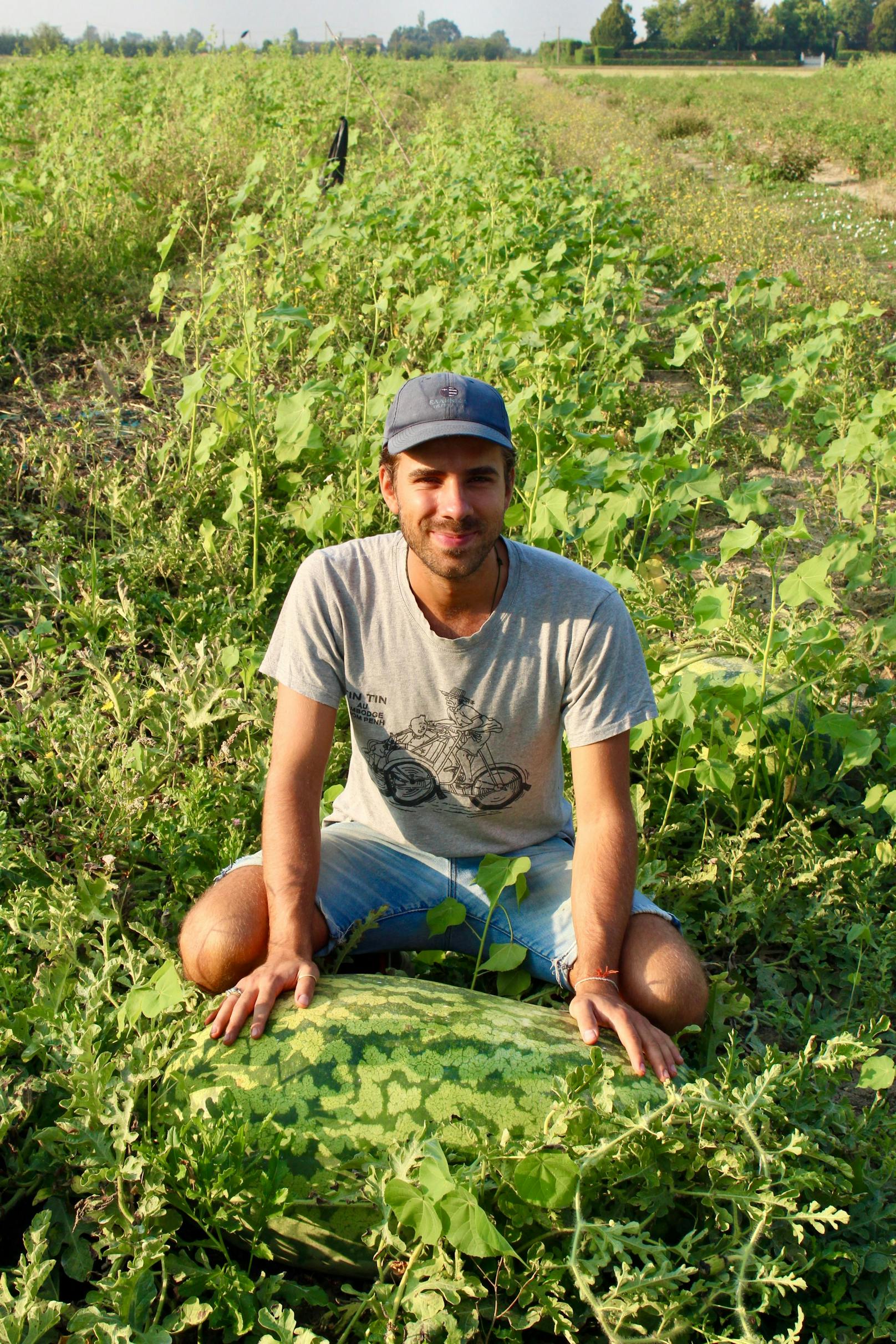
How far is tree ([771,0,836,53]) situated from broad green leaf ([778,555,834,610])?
9129 cm

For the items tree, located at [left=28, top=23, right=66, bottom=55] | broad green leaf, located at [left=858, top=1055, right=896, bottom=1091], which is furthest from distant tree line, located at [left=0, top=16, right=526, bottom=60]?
broad green leaf, located at [left=858, top=1055, right=896, bottom=1091]

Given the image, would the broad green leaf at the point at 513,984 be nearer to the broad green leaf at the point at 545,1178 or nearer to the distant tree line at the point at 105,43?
the broad green leaf at the point at 545,1178

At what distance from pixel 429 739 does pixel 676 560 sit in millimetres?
2507

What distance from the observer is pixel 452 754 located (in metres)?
2.58

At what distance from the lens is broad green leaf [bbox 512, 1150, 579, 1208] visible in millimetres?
1693

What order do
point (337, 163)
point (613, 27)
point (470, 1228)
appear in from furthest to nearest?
1. point (613, 27)
2. point (337, 163)
3. point (470, 1228)

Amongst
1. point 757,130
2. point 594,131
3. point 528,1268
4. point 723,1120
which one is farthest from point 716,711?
point 757,130

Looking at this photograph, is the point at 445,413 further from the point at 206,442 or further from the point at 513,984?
the point at 206,442

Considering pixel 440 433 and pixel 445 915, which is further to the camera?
pixel 445 915

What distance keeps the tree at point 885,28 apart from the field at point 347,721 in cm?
7899

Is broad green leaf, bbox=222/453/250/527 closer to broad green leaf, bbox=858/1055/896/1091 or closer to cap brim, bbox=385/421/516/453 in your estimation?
cap brim, bbox=385/421/516/453

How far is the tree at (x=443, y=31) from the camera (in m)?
132

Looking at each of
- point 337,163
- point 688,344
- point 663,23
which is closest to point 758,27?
point 663,23

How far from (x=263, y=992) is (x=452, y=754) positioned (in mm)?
696
